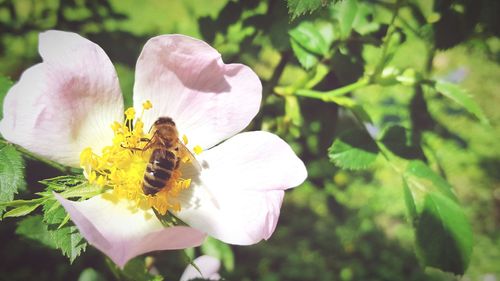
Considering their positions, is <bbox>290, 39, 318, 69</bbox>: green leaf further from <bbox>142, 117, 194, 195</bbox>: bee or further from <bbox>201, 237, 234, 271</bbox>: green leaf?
<bbox>201, 237, 234, 271</bbox>: green leaf

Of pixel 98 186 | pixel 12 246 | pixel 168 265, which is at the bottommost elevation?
pixel 168 265

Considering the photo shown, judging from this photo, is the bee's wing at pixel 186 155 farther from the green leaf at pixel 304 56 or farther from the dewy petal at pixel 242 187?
the green leaf at pixel 304 56

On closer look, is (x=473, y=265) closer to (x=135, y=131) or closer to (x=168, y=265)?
(x=168, y=265)

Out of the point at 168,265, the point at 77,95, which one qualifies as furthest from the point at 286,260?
the point at 77,95

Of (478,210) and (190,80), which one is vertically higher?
(190,80)

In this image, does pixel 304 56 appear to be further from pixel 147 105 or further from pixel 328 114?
pixel 147 105

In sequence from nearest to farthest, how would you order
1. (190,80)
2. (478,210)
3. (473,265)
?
(190,80), (473,265), (478,210)
